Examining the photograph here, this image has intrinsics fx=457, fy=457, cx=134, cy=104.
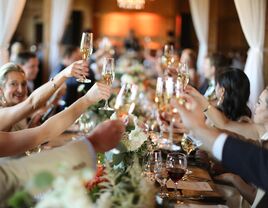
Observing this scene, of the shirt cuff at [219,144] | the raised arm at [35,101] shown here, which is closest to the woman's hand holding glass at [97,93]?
the raised arm at [35,101]

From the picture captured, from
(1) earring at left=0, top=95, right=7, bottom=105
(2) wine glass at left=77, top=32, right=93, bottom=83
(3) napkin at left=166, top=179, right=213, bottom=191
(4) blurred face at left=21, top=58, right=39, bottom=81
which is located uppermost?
(2) wine glass at left=77, top=32, right=93, bottom=83

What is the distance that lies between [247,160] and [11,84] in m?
1.69

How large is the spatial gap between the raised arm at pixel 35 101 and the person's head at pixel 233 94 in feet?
3.64

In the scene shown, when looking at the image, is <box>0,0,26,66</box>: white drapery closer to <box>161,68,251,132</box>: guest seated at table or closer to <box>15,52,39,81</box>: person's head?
<box>15,52,39,81</box>: person's head

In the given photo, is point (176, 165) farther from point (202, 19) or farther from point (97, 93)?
point (202, 19)

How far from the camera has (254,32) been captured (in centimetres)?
442

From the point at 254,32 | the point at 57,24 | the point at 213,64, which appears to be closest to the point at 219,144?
the point at 254,32

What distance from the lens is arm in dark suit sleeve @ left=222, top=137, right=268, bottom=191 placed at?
1.51 metres

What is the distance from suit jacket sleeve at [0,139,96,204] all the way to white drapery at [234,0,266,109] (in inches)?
130

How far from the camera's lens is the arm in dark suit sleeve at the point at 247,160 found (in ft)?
4.95

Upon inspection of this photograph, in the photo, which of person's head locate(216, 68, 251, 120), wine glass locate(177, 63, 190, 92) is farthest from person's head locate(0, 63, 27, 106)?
person's head locate(216, 68, 251, 120)

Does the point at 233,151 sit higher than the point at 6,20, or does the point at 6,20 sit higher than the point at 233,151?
the point at 6,20

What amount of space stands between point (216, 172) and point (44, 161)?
1644 mm

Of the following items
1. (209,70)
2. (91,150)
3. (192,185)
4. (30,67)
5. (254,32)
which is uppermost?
(254,32)
